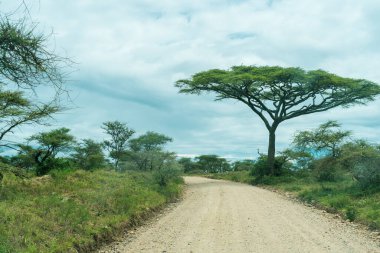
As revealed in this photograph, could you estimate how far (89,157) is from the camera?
121 feet

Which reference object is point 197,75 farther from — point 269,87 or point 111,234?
point 111,234

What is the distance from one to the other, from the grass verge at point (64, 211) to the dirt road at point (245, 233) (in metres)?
0.65

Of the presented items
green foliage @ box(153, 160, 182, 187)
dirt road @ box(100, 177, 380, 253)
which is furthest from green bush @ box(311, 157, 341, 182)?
green foliage @ box(153, 160, 182, 187)

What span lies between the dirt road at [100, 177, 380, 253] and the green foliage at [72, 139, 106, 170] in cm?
1932

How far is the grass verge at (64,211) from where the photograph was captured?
25.8 feet

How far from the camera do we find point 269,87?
30766 mm

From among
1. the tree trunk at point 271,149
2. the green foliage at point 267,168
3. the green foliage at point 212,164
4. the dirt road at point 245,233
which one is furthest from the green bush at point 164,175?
the green foliage at point 212,164

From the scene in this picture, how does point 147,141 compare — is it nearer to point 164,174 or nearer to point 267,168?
point 267,168

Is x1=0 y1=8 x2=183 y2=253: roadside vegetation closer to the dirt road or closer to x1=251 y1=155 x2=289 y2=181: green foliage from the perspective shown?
the dirt road

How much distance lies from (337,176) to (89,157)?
22381mm

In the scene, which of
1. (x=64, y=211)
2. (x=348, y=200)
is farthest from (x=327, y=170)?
(x=64, y=211)

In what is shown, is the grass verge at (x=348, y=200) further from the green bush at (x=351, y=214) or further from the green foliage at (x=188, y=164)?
the green foliage at (x=188, y=164)

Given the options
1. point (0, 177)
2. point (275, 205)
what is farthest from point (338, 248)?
point (0, 177)

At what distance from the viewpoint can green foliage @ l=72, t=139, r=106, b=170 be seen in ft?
116
